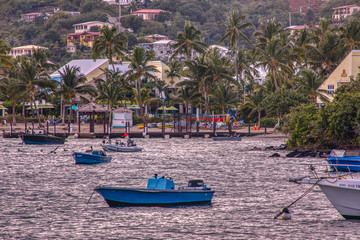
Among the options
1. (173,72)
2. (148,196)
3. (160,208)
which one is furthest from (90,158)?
(173,72)

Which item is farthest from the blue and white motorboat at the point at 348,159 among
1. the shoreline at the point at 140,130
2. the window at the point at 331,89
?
the shoreline at the point at 140,130

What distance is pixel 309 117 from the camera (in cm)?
5862

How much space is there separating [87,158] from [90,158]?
29 centimetres

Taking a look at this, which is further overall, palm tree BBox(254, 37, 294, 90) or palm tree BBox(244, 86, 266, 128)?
palm tree BBox(244, 86, 266, 128)

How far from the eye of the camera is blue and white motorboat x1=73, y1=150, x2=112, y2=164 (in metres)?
50.8

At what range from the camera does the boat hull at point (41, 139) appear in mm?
72812

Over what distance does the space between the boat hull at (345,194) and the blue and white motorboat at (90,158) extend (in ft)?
96.5

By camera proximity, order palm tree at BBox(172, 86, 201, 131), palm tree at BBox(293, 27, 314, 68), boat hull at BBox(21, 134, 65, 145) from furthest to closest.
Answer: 1. palm tree at BBox(172, 86, 201, 131)
2. palm tree at BBox(293, 27, 314, 68)
3. boat hull at BBox(21, 134, 65, 145)

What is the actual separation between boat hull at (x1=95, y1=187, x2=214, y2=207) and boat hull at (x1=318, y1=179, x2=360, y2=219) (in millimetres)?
6503

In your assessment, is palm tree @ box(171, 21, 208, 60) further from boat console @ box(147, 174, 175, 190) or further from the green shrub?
boat console @ box(147, 174, 175, 190)

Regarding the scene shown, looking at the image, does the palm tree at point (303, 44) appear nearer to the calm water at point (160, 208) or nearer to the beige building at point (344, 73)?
the beige building at point (344, 73)

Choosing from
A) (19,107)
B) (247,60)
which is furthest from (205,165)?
(247,60)

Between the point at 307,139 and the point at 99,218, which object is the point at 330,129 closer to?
the point at 307,139

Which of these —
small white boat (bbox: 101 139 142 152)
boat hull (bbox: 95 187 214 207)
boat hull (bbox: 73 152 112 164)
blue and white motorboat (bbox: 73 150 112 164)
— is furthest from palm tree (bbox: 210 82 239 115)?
boat hull (bbox: 95 187 214 207)
